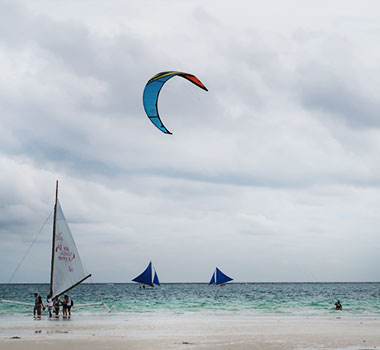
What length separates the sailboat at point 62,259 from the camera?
24734 mm

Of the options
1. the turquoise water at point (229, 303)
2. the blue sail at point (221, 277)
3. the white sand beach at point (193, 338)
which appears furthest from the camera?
the blue sail at point (221, 277)

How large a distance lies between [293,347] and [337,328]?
6498 millimetres

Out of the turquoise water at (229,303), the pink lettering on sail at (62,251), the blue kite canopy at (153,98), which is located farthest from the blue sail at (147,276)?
the blue kite canopy at (153,98)

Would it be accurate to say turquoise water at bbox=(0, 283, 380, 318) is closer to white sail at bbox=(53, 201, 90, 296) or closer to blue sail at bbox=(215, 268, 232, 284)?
white sail at bbox=(53, 201, 90, 296)

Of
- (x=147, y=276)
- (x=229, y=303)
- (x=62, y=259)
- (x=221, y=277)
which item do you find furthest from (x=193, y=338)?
(x=221, y=277)

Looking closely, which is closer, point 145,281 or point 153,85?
point 153,85

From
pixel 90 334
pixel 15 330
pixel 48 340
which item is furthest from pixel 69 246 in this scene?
pixel 48 340

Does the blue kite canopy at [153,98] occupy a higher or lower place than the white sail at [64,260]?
higher

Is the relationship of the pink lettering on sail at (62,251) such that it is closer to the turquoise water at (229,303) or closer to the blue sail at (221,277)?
the turquoise water at (229,303)

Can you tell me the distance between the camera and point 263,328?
19344 mm

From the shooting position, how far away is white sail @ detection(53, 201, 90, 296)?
976 inches

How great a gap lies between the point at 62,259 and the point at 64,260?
0.15m

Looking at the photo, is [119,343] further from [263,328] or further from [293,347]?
[263,328]

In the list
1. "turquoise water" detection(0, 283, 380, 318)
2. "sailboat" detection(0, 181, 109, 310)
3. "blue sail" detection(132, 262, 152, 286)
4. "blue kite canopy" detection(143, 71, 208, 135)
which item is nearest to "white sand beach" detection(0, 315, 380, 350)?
"sailboat" detection(0, 181, 109, 310)
